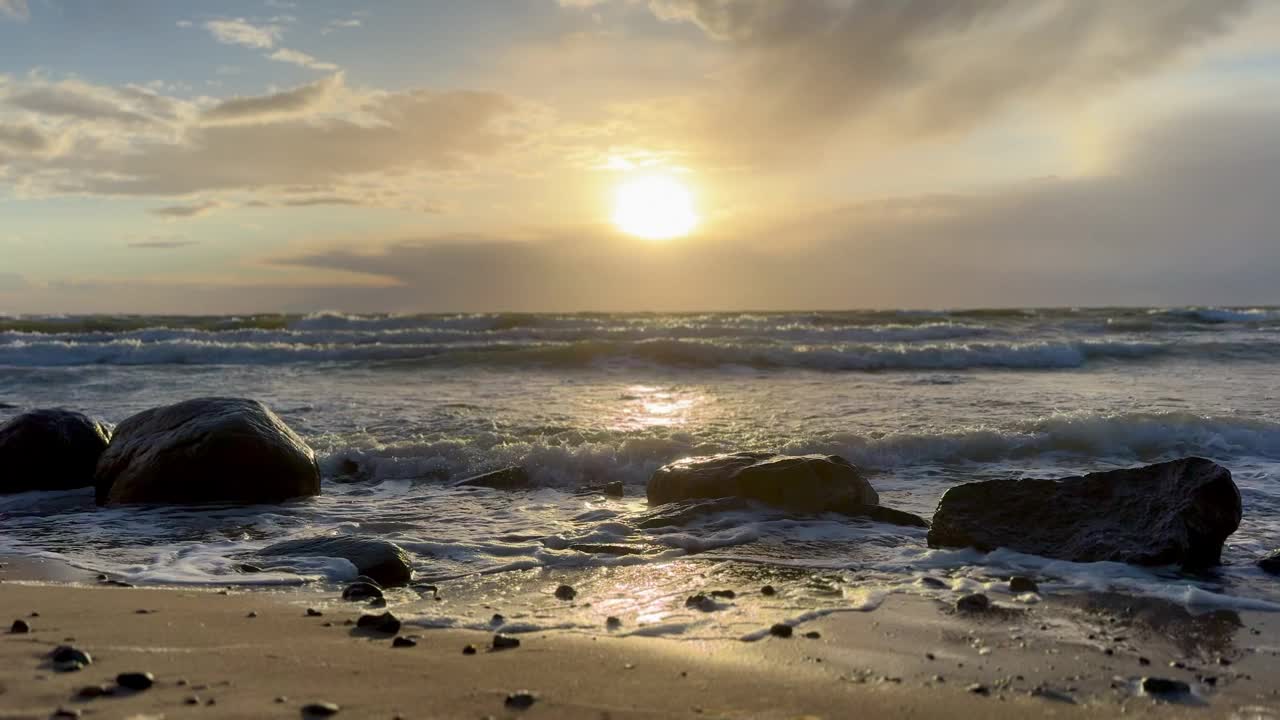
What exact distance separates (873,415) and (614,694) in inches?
360

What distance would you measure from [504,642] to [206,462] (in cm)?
470

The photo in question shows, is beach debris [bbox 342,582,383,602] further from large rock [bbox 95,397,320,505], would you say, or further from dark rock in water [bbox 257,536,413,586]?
large rock [bbox 95,397,320,505]

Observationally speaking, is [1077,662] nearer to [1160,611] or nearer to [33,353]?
[1160,611]

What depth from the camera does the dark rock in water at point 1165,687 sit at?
3.30 metres

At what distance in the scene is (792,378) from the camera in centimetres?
1817

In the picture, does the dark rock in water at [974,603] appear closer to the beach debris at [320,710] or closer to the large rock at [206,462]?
the beach debris at [320,710]

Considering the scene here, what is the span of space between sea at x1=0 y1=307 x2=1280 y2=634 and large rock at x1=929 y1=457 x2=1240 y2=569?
16 cm

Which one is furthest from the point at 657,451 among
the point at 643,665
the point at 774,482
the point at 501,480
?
the point at 643,665

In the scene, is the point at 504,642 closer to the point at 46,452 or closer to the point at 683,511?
the point at 683,511

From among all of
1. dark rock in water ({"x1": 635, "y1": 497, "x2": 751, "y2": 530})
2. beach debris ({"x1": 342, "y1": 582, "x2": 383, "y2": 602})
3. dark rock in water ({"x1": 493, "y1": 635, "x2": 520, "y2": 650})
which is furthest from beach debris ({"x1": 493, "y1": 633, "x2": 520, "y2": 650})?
dark rock in water ({"x1": 635, "y1": 497, "x2": 751, "y2": 530})

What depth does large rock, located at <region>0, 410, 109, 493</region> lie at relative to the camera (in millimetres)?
8047

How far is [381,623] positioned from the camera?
3.91 meters

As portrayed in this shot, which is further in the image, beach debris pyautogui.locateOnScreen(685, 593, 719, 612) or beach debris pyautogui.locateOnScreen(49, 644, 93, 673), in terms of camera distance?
beach debris pyautogui.locateOnScreen(685, 593, 719, 612)

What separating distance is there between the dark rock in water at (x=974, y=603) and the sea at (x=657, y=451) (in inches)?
9.0
